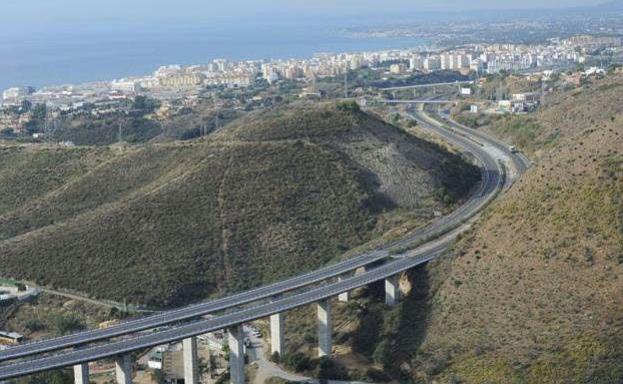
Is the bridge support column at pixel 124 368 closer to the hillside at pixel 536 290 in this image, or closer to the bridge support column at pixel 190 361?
the bridge support column at pixel 190 361

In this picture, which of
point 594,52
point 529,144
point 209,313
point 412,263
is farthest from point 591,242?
point 594,52

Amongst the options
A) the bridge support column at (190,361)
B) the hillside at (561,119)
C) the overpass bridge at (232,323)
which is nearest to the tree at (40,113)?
the hillside at (561,119)

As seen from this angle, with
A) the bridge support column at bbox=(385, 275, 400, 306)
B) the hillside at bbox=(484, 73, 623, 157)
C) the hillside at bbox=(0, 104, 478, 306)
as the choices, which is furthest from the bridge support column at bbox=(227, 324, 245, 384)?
the hillside at bbox=(484, 73, 623, 157)

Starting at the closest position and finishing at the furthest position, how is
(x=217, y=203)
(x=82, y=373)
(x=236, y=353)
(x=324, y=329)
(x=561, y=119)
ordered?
(x=82, y=373) → (x=236, y=353) → (x=324, y=329) → (x=217, y=203) → (x=561, y=119)

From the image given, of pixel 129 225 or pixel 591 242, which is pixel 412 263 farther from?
pixel 129 225

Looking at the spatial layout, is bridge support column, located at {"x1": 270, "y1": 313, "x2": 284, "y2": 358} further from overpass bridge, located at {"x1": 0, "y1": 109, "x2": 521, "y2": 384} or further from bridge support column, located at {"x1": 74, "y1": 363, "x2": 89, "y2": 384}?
bridge support column, located at {"x1": 74, "y1": 363, "x2": 89, "y2": 384}

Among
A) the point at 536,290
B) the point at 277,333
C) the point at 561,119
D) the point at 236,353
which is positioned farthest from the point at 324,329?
the point at 561,119

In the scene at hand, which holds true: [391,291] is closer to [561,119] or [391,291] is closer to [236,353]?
[236,353]
